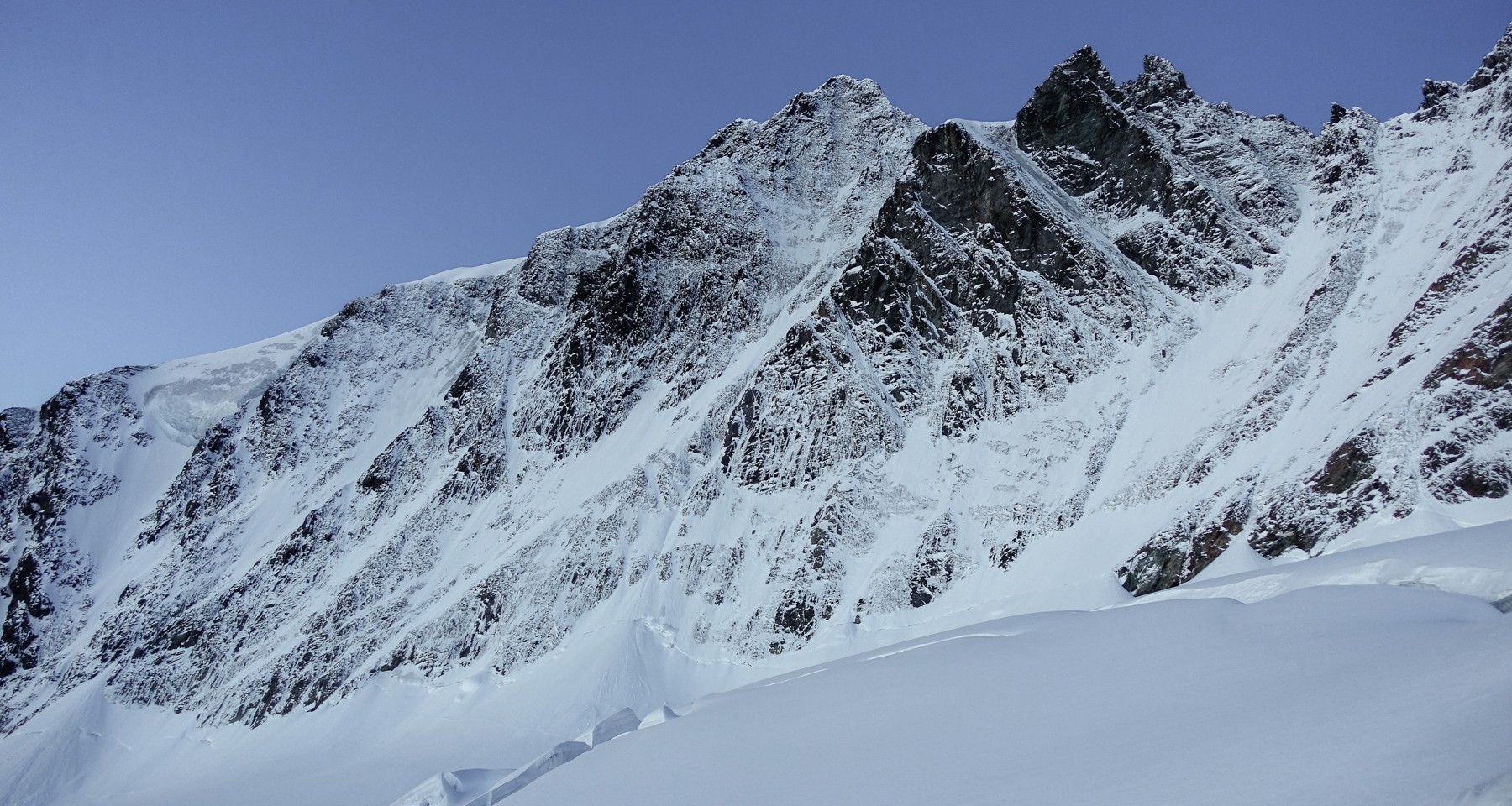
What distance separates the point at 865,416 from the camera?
180ft

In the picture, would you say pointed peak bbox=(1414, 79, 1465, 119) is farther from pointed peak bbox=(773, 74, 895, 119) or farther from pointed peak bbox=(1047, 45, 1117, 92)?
pointed peak bbox=(773, 74, 895, 119)

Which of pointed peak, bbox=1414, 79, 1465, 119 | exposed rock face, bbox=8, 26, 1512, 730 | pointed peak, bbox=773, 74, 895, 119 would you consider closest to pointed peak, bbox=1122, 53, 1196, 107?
exposed rock face, bbox=8, 26, 1512, 730

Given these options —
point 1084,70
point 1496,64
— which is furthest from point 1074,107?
point 1496,64

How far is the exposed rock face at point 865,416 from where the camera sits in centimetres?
3850

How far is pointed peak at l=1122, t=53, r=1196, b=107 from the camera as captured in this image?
71.9 m

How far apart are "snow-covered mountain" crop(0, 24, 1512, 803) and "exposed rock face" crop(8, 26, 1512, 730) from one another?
0.28m

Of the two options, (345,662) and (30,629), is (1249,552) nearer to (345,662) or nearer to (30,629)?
(345,662)

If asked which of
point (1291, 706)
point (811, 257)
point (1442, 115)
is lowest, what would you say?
point (1291, 706)

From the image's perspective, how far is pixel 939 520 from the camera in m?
47.7

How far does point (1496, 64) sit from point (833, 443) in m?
49.4

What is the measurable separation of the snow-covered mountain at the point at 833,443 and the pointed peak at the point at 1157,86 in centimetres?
33

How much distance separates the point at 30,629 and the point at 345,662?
52548mm

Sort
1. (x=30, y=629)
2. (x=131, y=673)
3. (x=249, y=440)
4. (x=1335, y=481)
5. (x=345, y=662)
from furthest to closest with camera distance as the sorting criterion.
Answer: (x=249, y=440) < (x=30, y=629) < (x=131, y=673) < (x=345, y=662) < (x=1335, y=481)

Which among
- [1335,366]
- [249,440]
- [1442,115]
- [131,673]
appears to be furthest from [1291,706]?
[249,440]
